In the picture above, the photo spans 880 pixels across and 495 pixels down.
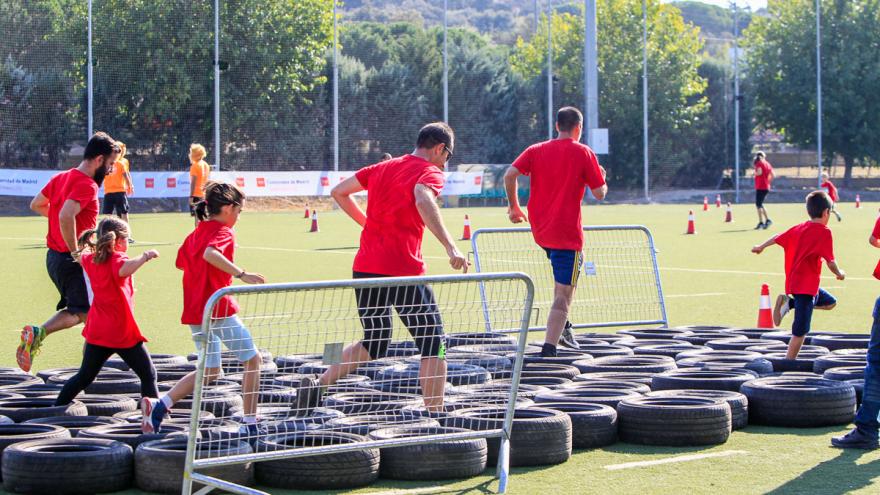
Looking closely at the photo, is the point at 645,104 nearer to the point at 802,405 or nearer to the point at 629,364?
the point at 629,364

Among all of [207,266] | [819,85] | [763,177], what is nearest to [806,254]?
[207,266]

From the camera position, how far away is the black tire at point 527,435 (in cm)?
666

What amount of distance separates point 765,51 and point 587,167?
58.9 m

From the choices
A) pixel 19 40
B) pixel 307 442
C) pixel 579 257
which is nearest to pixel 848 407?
pixel 579 257

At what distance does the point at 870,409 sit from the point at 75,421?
449 centimetres

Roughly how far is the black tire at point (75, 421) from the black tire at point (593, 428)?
8.55 feet

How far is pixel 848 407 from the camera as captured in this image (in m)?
7.82

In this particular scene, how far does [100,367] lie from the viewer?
25.1 ft

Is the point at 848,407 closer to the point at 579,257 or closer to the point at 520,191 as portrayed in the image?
the point at 579,257

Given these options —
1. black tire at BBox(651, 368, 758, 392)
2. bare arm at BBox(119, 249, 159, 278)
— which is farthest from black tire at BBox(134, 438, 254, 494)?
black tire at BBox(651, 368, 758, 392)

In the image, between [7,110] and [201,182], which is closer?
[201,182]

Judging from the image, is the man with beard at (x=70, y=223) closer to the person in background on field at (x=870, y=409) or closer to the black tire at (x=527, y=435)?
the black tire at (x=527, y=435)

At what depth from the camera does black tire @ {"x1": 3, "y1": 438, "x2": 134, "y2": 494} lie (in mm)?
6008

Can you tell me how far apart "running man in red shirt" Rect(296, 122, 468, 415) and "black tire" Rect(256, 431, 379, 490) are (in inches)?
13.7
